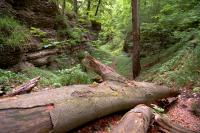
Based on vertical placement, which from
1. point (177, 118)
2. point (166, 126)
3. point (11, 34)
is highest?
point (11, 34)

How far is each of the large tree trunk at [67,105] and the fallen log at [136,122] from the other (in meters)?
0.64

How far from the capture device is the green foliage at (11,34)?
9846 millimetres

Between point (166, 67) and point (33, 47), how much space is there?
6.04 meters

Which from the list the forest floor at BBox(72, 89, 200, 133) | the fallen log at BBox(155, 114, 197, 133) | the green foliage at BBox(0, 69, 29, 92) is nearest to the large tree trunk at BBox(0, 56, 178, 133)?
the forest floor at BBox(72, 89, 200, 133)

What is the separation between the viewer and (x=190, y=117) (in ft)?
23.1

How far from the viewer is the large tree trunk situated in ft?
12.1

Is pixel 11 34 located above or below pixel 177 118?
above

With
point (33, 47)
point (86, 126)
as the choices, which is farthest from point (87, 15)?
point (86, 126)

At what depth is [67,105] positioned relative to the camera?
433cm

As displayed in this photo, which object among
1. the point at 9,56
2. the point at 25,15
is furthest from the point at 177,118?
the point at 25,15

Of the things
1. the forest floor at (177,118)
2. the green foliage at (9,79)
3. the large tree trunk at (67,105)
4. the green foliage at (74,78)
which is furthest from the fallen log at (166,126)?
the green foliage at (9,79)

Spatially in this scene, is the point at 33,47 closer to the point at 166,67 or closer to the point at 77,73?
the point at 77,73

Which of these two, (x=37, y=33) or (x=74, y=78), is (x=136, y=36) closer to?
(x=37, y=33)

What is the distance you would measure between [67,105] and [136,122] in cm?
116
